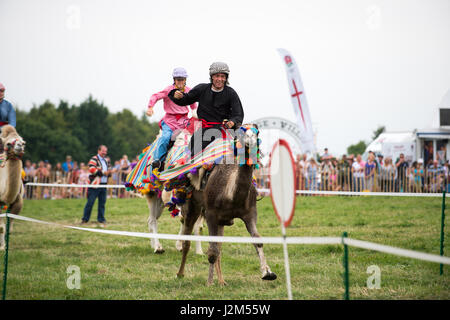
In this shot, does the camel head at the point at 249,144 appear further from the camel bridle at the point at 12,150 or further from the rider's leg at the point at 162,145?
the camel bridle at the point at 12,150

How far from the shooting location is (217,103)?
7766 mm

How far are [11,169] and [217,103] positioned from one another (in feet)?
14.6

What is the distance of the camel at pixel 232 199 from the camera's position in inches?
260

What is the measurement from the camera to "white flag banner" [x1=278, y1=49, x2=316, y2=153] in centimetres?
2638

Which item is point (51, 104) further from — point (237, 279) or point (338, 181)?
point (237, 279)

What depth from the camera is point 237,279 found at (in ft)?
24.7

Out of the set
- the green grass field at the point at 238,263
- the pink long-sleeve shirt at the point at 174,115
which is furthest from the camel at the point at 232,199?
the pink long-sleeve shirt at the point at 174,115

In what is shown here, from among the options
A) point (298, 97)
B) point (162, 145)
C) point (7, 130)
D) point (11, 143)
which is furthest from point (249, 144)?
point (298, 97)

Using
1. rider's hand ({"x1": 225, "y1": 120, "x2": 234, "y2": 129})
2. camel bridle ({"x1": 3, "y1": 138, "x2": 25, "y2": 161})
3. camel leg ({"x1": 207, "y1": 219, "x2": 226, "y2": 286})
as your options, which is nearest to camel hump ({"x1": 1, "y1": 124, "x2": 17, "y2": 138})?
camel bridle ({"x1": 3, "y1": 138, "x2": 25, "y2": 161})

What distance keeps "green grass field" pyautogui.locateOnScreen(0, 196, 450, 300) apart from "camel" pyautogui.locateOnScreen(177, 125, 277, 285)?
47 centimetres

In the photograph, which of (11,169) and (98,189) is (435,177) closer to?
(98,189)

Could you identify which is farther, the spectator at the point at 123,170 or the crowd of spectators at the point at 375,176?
the spectator at the point at 123,170

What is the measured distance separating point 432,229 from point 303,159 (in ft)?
41.6

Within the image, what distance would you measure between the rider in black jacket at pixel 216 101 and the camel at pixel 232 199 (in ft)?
2.94
